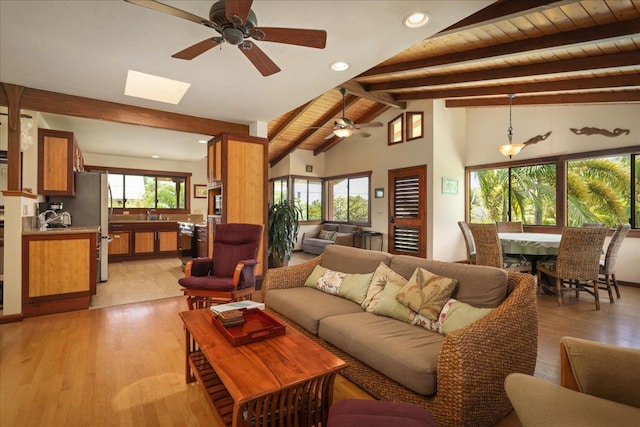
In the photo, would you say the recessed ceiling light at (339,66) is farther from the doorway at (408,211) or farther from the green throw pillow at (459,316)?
the doorway at (408,211)

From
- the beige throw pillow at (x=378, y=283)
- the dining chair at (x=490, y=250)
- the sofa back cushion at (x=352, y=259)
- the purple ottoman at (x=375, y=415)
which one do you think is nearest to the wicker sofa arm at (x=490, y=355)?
the purple ottoman at (x=375, y=415)

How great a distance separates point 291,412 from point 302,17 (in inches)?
96.2

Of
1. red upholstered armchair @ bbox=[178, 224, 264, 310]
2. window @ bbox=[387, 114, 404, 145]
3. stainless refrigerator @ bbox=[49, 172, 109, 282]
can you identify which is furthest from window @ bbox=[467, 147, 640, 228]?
stainless refrigerator @ bbox=[49, 172, 109, 282]

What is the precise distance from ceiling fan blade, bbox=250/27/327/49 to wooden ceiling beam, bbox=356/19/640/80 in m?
2.61

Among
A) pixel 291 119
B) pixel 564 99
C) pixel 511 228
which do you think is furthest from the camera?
pixel 291 119

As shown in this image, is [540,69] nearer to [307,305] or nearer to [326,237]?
[307,305]

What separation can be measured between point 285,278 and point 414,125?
5.12m

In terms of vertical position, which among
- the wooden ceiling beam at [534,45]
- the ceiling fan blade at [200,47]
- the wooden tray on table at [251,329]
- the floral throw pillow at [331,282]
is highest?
the wooden ceiling beam at [534,45]

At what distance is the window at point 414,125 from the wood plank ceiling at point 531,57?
47 cm

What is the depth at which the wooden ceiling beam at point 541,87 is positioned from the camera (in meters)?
3.93

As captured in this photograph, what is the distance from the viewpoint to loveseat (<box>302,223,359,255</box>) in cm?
771

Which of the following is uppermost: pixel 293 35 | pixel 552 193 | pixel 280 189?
pixel 293 35

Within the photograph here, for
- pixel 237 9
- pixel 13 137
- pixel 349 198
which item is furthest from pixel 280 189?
pixel 237 9

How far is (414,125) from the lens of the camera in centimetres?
680
